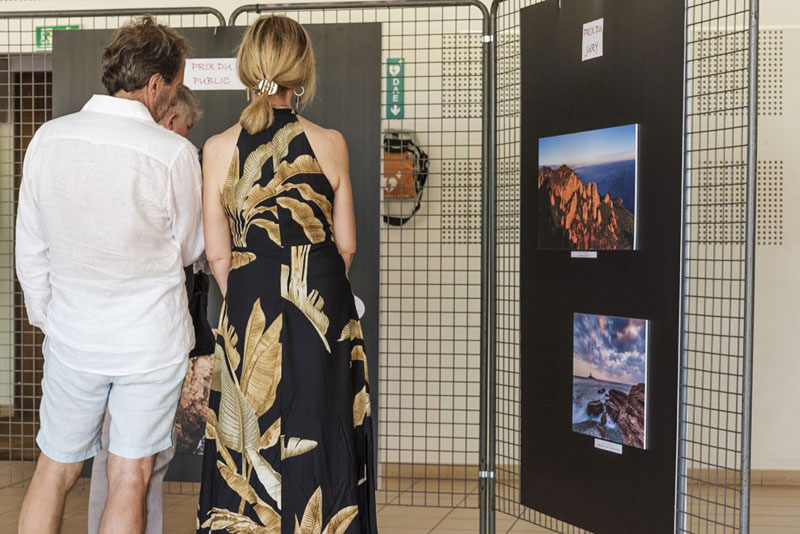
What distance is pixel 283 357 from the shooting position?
2.38 metres

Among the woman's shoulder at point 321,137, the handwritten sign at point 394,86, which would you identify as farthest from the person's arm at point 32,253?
the handwritten sign at point 394,86

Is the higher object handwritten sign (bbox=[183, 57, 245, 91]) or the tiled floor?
handwritten sign (bbox=[183, 57, 245, 91])

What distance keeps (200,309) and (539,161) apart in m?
1.24

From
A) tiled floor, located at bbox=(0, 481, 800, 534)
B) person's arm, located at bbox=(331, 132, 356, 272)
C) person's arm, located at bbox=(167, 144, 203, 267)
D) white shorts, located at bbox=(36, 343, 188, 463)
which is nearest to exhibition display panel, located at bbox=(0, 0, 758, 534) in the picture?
tiled floor, located at bbox=(0, 481, 800, 534)

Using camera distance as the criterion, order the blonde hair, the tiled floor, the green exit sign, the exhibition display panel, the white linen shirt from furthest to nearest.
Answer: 1. the green exit sign
2. the tiled floor
3. the exhibition display panel
4. the blonde hair
5. the white linen shirt

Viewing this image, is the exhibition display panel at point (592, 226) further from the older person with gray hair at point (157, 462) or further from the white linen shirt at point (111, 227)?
the white linen shirt at point (111, 227)

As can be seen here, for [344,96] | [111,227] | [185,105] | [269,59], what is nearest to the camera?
[111,227]

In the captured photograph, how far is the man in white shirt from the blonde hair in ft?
0.67

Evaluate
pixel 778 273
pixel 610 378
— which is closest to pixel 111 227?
pixel 610 378

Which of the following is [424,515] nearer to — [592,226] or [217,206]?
[592,226]

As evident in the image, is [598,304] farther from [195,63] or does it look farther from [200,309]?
[195,63]

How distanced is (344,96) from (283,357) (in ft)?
5.05

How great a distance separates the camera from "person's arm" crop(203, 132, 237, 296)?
2.41 m

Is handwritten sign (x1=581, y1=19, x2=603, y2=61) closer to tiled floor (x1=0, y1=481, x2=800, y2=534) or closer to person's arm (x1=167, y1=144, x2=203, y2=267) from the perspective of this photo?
person's arm (x1=167, y1=144, x2=203, y2=267)
